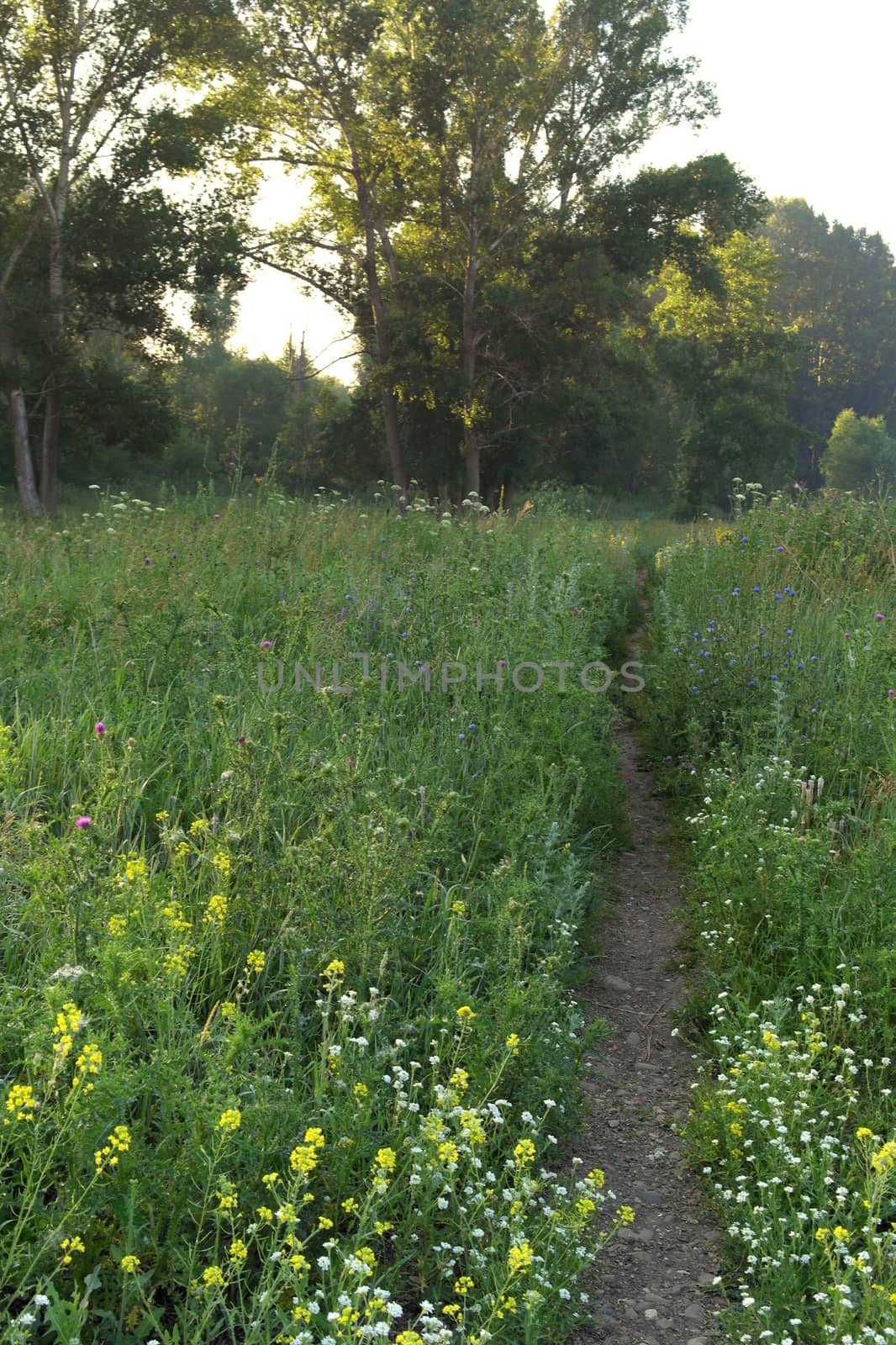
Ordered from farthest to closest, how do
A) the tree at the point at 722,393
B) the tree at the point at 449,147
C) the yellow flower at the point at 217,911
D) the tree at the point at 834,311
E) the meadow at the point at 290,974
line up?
the tree at the point at 834,311, the tree at the point at 722,393, the tree at the point at 449,147, the yellow flower at the point at 217,911, the meadow at the point at 290,974

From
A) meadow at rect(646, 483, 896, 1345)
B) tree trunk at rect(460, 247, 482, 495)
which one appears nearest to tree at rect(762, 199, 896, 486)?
tree trunk at rect(460, 247, 482, 495)

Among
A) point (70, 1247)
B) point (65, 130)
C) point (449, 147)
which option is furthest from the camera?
point (449, 147)

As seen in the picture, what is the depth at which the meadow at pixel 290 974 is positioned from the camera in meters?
2.42

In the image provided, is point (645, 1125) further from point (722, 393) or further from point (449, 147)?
point (722, 393)

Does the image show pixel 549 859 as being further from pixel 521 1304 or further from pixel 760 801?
pixel 521 1304

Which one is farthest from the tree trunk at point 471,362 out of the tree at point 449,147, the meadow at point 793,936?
the meadow at point 793,936

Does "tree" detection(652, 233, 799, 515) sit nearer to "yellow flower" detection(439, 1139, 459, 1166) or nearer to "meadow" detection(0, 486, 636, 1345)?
"meadow" detection(0, 486, 636, 1345)

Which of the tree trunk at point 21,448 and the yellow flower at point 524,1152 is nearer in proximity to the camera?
the yellow flower at point 524,1152

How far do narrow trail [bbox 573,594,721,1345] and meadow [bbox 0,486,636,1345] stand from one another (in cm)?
12

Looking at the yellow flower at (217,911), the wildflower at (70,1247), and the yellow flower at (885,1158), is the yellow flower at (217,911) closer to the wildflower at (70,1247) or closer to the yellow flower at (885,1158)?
the wildflower at (70,1247)

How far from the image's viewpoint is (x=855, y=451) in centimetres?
5788

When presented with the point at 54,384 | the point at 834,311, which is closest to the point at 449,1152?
the point at 54,384

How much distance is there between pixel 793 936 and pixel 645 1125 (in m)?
0.99

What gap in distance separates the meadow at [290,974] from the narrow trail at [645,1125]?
0.39 ft
